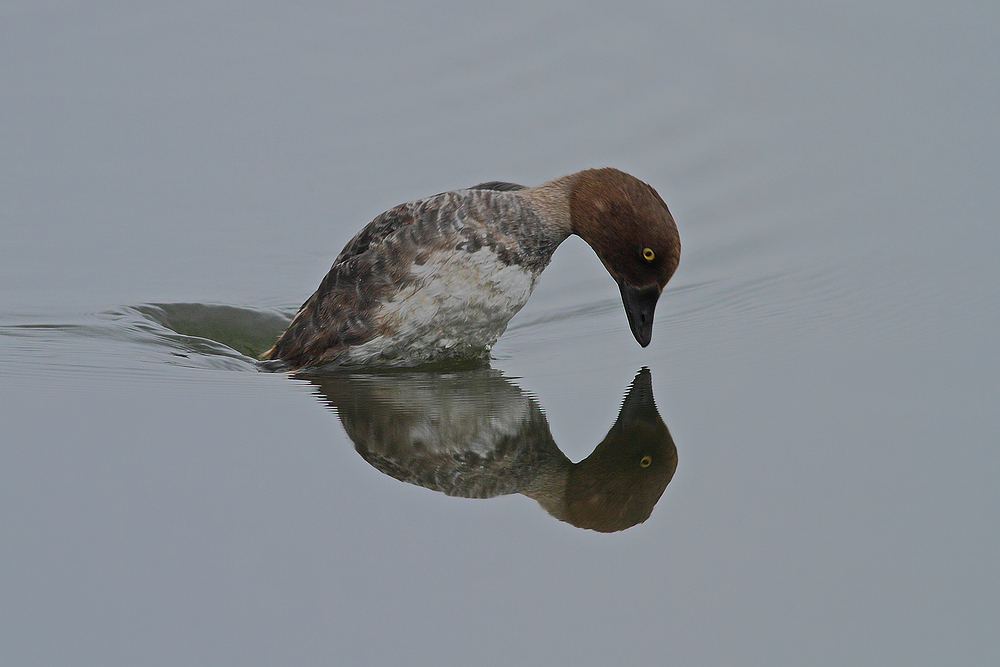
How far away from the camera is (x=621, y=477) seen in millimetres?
5070

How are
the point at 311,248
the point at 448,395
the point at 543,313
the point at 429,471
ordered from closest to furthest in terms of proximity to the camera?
the point at 429,471 → the point at 448,395 → the point at 543,313 → the point at 311,248

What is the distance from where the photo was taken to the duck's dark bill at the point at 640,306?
21.5ft

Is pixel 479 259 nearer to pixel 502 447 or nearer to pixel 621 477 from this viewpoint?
pixel 502 447

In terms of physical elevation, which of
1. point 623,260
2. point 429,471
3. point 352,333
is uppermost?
point 623,260

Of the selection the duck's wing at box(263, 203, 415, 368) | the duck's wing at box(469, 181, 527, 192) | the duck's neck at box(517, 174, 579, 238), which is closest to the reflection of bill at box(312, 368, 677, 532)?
the duck's wing at box(263, 203, 415, 368)

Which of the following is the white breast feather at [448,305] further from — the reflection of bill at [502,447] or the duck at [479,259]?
the reflection of bill at [502,447]

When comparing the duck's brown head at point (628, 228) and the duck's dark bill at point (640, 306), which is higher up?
the duck's brown head at point (628, 228)

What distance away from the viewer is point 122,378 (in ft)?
21.2

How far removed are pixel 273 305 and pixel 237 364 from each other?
2394mm

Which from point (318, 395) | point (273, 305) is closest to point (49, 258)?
point (273, 305)

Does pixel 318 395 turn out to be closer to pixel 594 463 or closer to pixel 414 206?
pixel 414 206

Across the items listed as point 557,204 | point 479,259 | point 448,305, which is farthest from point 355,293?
point 557,204

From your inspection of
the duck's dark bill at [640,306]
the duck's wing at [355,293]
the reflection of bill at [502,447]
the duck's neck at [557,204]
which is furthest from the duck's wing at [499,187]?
the reflection of bill at [502,447]

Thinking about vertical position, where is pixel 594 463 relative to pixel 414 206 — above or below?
below
